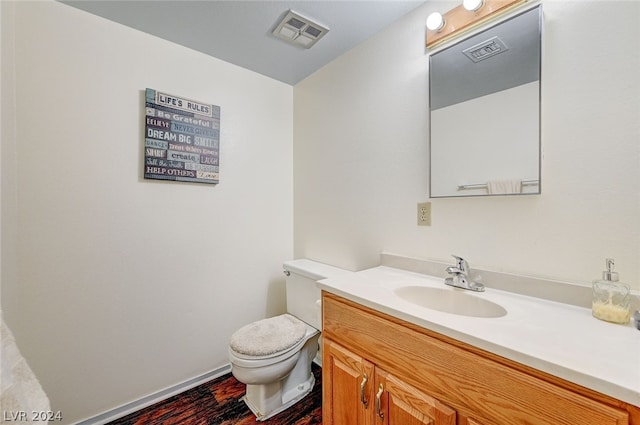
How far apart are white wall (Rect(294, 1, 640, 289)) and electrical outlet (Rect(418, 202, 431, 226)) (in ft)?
0.10

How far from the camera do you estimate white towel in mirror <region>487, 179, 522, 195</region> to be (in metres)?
1.02

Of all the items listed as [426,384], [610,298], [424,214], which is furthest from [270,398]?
[610,298]

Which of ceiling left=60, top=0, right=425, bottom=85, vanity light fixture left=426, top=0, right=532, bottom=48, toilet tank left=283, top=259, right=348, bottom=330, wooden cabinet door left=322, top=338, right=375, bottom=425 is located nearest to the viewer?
wooden cabinet door left=322, top=338, right=375, bottom=425

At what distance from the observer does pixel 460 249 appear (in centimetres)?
119

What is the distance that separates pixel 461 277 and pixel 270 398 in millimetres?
1256

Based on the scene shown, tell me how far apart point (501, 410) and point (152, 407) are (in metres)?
1.87

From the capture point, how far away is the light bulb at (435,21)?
1.21m

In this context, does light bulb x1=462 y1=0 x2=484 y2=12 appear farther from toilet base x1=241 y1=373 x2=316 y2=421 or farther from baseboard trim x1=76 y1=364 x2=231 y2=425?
baseboard trim x1=76 y1=364 x2=231 y2=425

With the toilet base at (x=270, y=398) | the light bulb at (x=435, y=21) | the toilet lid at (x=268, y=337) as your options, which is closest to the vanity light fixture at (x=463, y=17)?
the light bulb at (x=435, y=21)

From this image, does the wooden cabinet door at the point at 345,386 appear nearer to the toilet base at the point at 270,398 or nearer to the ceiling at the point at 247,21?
the toilet base at the point at 270,398

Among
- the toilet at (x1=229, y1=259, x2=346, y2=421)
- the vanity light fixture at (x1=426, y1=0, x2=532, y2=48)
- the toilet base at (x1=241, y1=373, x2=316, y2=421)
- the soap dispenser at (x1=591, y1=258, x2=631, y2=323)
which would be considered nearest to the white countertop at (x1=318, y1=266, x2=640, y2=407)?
the soap dispenser at (x1=591, y1=258, x2=631, y2=323)

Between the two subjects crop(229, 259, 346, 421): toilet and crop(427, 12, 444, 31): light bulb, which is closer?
crop(427, 12, 444, 31): light bulb

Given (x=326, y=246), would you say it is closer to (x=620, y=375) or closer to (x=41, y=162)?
(x=620, y=375)

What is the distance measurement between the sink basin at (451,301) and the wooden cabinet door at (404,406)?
1.14ft
